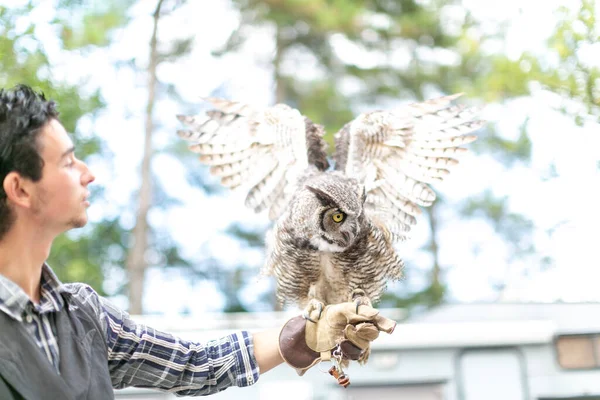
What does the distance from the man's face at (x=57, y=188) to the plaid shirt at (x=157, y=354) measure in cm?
14

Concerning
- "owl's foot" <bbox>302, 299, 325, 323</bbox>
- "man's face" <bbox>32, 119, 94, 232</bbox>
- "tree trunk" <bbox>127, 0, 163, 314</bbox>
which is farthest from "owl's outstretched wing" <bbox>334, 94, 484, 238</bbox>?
"tree trunk" <bbox>127, 0, 163, 314</bbox>

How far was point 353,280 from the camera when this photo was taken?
192cm

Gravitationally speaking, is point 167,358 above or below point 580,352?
above

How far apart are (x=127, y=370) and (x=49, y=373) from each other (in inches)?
13.1

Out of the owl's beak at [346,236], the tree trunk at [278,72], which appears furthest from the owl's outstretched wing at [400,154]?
the tree trunk at [278,72]

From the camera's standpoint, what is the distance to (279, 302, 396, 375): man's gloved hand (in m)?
1.38

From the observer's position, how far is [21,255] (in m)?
1.17

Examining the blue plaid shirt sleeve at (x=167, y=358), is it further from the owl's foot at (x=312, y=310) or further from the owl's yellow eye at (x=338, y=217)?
the owl's yellow eye at (x=338, y=217)

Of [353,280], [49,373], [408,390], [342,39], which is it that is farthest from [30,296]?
[342,39]

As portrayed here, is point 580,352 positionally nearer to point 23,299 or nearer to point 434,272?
point 23,299

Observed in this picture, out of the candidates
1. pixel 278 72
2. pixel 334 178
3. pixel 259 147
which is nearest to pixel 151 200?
pixel 278 72

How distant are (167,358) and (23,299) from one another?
383 millimetres

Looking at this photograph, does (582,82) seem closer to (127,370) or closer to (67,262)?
(127,370)

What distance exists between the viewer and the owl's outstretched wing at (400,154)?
2068 mm
